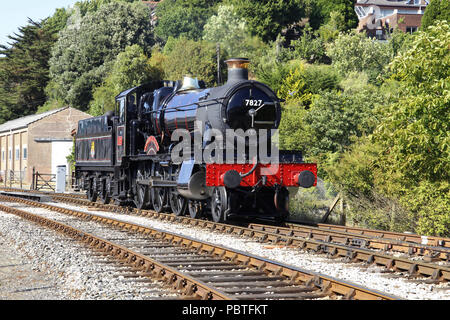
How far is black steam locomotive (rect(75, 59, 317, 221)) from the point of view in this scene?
573 inches

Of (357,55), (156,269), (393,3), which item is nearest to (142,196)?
(156,269)

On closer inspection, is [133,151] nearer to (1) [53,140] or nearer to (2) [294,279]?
(2) [294,279]

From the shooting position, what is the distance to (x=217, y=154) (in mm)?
14672

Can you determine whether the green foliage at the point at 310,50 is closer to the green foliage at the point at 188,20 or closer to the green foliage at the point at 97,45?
the green foliage at the point at 97,45

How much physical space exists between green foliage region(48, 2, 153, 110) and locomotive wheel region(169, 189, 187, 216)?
4714 cm

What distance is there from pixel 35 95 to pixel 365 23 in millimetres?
46297

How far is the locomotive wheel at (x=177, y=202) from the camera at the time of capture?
17.0m

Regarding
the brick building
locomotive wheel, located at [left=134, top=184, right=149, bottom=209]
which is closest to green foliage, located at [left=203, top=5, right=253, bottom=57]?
the brick building

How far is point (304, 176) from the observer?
14.8 m

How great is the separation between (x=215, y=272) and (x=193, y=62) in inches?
1909

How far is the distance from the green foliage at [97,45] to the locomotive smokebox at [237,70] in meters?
49.3

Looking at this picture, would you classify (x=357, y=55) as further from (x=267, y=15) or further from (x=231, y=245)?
(x=231, y=245)

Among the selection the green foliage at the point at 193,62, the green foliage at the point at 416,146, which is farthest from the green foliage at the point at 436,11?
the green foliage at the point at 416,146

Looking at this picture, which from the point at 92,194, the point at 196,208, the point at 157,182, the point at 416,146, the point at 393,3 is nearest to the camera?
the point at 416,146
